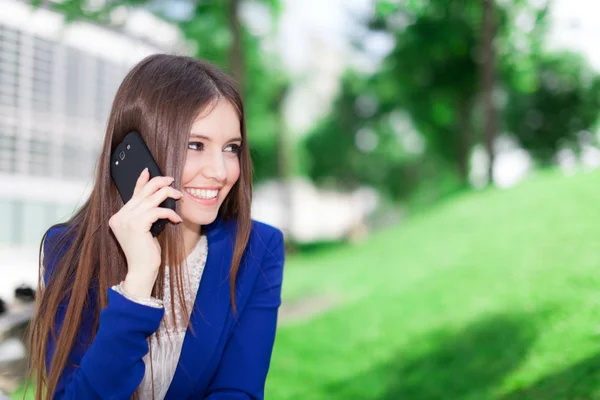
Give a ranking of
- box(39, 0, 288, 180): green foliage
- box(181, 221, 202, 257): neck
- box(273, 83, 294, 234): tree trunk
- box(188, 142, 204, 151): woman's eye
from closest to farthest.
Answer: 1. box(188, 142, 204, 151): woman's eye
2. box(181, 221, 202, 257): neck
3. box(39, 0, 288, 180): green foliage
4. box(273, 83, 294, 234): tree trunk

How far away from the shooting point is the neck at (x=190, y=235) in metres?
2.51

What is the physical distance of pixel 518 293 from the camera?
6414 mm

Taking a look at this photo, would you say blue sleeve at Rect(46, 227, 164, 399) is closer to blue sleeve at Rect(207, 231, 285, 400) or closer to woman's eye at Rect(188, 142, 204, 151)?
blue sleeve at Rect(207, 231, 285, 400)

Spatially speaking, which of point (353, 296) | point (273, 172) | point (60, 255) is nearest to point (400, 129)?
point (273, 172)

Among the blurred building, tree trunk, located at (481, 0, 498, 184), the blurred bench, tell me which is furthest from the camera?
the blurred building

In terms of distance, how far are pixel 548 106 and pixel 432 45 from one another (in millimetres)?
7405

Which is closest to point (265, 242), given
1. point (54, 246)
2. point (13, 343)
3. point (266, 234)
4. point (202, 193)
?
point (266, 234)

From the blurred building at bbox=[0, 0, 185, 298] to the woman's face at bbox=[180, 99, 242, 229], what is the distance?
16340mm

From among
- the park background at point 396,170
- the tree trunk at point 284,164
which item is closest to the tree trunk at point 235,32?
the park background at point 396,170

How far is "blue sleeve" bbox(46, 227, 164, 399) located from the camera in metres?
1.87

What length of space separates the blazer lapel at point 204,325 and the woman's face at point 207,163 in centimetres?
24

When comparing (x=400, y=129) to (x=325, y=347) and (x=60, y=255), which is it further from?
(x=60, y=255)

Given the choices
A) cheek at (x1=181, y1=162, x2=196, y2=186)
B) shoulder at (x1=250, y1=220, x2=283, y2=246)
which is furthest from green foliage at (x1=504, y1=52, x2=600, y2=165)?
cheek at (x1=181, y1=162, x2=196, y2=186)

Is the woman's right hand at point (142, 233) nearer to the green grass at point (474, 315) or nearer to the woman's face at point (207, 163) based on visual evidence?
the woman's face at point (207, 163)
